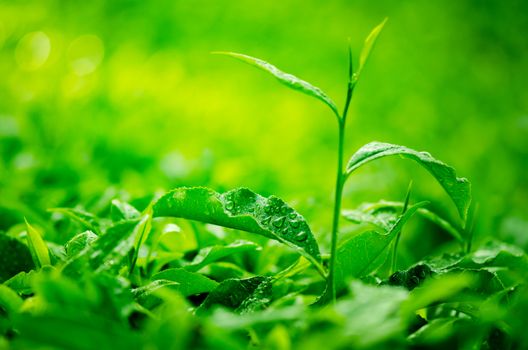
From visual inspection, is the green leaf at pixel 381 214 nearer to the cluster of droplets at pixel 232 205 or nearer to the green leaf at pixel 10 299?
the cluster of droplets at pixel 232 205

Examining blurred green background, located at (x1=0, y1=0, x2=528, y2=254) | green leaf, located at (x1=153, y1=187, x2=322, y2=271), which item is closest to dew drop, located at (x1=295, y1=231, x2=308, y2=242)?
green leaf, located at (x1=153, y1=187, x2=322, y2=271)

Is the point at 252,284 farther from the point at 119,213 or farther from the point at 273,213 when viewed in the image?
the point at 119,213

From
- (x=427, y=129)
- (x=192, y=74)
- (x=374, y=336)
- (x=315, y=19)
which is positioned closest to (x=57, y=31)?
(x=192, y=74)

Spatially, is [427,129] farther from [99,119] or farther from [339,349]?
[339,349]

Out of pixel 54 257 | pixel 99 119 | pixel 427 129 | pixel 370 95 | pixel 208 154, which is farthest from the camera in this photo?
pixel 370 95

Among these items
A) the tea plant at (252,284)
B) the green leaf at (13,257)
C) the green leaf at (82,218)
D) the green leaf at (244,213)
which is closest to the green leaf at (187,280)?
the tea plant at (252,284)

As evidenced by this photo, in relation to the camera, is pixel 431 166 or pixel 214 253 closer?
pixel 431 166

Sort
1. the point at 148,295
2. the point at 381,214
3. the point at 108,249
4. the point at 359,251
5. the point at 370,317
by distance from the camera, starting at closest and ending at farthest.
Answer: the point at 370,317 → the point at 108,249 → the point at 148,295 → the point at 359,251 → the point at 381,214

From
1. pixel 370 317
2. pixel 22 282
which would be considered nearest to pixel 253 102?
pixel 22 282
